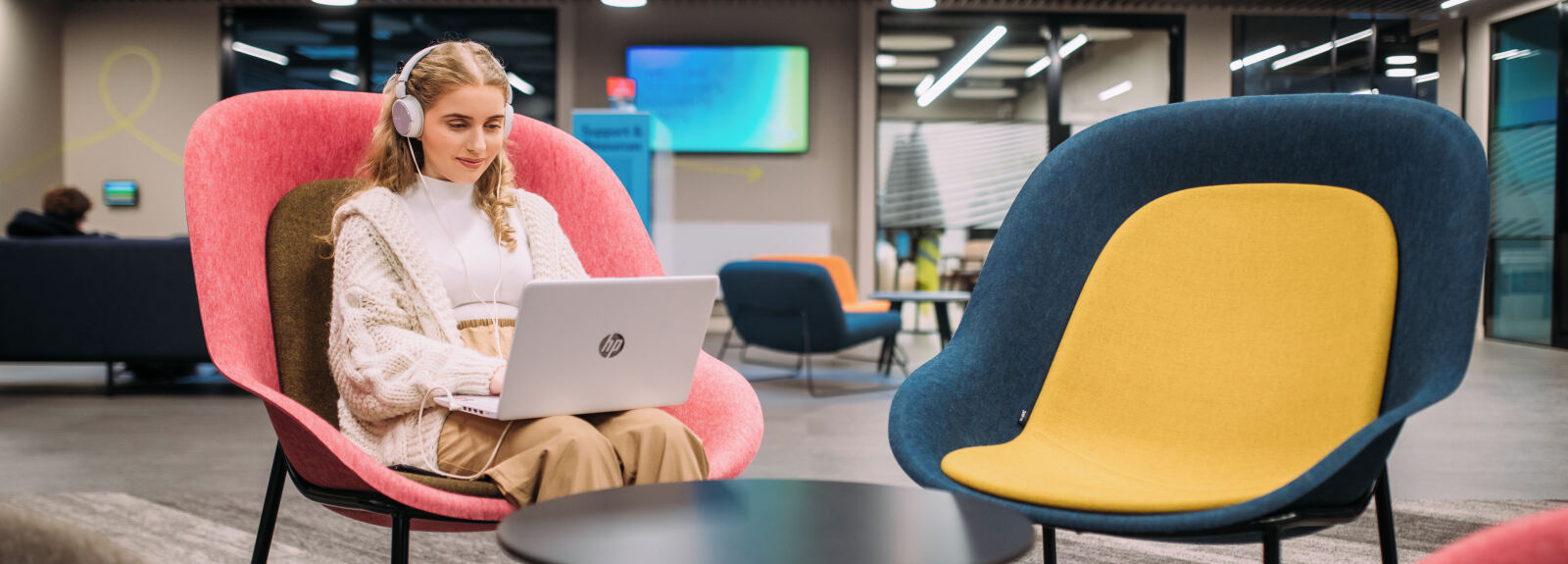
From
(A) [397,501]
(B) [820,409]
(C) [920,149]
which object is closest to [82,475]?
(A) [397,501]

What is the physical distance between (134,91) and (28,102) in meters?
0.72

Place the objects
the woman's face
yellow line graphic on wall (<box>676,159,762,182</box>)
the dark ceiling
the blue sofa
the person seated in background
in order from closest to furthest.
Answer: the woman's face
the blue sofa
the person seated in background
the dark ceiling
yellow line graphic on wall (<box>676,159,762,182</box>)

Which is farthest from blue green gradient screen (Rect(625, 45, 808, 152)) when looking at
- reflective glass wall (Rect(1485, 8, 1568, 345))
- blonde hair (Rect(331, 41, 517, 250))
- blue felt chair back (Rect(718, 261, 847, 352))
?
blonde hair (Rect(331, 41, 517, 250))

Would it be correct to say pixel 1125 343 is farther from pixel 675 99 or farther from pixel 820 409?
pixel 675 99

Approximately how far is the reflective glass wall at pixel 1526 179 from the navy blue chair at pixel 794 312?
5411mm

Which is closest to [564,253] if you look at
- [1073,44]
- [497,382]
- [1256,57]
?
[497,382]

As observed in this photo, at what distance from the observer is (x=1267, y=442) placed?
156 centimetres

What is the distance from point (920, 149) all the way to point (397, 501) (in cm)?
750

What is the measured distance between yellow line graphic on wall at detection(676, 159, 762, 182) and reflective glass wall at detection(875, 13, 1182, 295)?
102cm

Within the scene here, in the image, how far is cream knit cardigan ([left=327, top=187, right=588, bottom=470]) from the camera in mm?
1405

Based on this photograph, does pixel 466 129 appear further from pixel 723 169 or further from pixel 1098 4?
pixel 1098 4

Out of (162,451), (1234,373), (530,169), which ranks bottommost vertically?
(162,451)

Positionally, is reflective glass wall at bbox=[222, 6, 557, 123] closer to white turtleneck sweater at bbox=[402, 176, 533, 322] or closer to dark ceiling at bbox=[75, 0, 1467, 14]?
dark ceiling at bbox=[75, 0, 1467, 14]

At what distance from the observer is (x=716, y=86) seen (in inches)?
326
